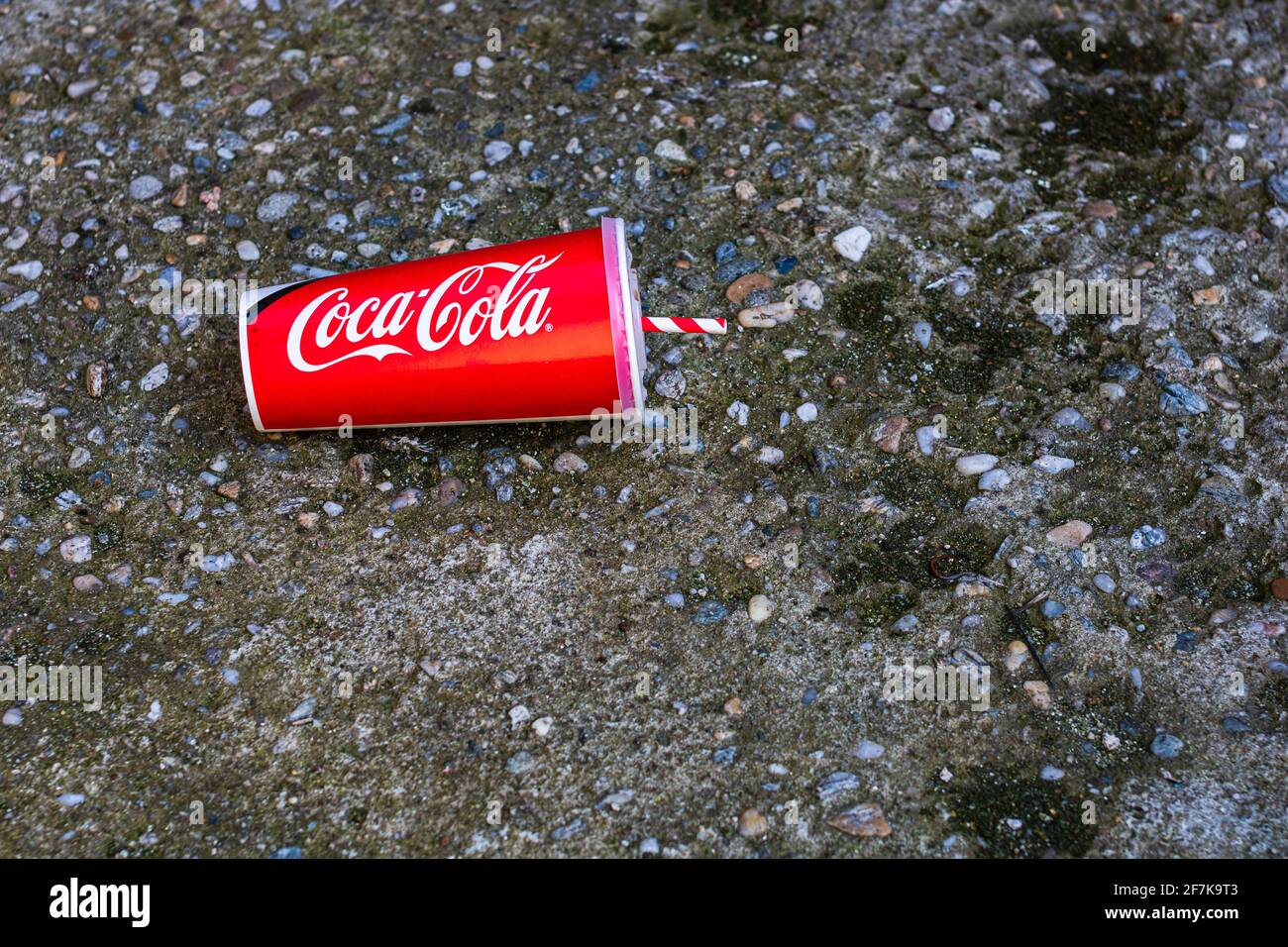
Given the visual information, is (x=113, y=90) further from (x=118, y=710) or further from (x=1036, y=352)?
(x=1036, y=352)

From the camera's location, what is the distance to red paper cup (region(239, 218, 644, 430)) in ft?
9.23

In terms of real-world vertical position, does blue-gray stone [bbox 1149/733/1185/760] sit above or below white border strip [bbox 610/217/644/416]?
below

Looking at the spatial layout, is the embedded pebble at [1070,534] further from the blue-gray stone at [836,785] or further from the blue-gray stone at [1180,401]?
the blue-gray stone at [836,785]

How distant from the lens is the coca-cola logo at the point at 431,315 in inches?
112

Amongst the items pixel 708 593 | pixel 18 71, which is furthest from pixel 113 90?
pixel 708 593

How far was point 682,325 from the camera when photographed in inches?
127

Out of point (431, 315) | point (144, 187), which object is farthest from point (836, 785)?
point (144, 187)

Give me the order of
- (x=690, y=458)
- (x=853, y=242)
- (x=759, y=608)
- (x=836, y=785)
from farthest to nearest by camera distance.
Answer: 1. (x=853, y=242)
2. (x=690, y=458)
3. (x=759, y=608)
4. (x=836, y=785)

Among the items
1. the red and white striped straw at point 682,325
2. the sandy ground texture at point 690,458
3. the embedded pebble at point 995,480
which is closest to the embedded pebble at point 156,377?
the sandy ground texture at point 690,458

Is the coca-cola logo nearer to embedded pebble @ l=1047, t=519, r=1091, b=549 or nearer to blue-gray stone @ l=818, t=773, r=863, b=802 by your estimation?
blue-gray stone @ l=818, t=773, r=863, b=802

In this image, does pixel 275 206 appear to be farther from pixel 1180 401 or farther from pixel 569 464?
pixel 1180 401

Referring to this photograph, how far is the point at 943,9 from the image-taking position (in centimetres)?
428

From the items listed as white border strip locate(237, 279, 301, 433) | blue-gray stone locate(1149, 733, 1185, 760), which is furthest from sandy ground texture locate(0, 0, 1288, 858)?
white border strip locate(237, 279, 301, 433)

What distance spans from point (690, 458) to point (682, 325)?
410 mm
